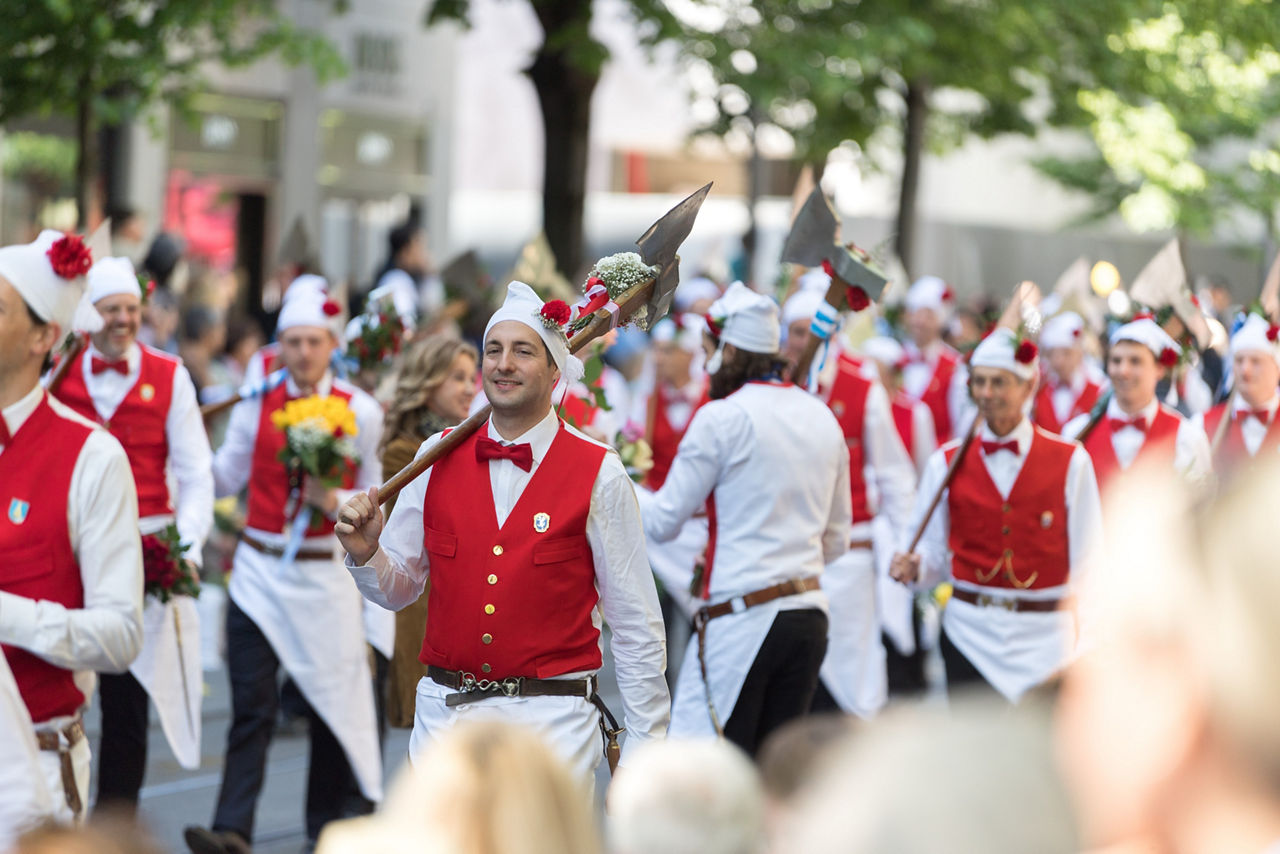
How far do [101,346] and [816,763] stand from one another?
546 cm

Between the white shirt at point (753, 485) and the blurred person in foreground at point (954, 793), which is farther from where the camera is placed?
the white shirt at point (753, 485)

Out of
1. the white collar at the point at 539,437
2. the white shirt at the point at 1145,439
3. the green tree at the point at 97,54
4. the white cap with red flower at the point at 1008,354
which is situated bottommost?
the white shirt at the point at 1145,439

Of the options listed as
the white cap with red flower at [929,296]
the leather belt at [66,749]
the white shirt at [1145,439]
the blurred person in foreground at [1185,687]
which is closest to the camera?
the blurred person in foreground at [1185,687]

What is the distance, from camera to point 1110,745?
2121mm

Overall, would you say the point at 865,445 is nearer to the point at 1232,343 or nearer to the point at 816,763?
the point at 1232,343

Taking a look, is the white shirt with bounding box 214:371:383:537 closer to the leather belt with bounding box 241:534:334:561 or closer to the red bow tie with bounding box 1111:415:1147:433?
the leather belt with bounding box 241:534:334:561

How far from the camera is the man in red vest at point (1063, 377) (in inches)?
408

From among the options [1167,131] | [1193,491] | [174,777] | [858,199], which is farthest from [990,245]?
[1193,491]

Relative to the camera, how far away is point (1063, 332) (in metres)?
10.9

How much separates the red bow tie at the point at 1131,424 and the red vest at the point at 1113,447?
0.03 meters

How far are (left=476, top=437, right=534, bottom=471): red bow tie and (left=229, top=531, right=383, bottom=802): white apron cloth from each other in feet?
8.58

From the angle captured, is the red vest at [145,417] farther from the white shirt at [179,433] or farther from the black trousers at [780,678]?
the black trousers at [780,678]

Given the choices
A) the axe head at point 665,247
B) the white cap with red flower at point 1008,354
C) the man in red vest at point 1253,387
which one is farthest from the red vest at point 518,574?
the man in red vest at point 1253,387

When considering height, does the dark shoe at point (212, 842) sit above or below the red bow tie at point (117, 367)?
below
